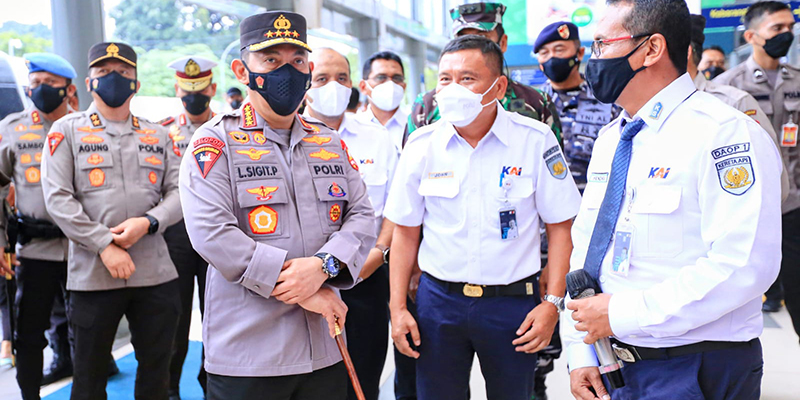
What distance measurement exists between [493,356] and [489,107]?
2.71ft

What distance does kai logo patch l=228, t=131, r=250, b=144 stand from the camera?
1.69 m

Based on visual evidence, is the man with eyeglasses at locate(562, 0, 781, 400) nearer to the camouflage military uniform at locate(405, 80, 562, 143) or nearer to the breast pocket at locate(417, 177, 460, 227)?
the breast pocket at locate(417, 177, 460, 227)

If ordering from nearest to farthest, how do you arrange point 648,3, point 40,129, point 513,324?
point 648,3 → point 513,324 → point 40,129

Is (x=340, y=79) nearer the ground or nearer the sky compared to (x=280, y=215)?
nearer the sky

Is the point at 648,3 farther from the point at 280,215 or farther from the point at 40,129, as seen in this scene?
the point at 40,129

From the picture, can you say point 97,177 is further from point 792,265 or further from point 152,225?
point 792,265

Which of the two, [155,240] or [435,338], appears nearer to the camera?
[435,338]

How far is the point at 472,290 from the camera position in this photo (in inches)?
78.4

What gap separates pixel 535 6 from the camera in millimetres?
7910

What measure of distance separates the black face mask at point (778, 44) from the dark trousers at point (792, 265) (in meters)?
0.99

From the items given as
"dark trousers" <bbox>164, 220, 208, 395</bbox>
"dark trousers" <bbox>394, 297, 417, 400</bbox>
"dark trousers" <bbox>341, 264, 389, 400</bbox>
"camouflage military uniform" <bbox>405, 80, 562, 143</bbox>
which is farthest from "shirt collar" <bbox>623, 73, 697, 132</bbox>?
"dark trousers" <bbox>164, 220, 208, 395</bbox>

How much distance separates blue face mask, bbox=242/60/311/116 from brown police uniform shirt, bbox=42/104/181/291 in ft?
3.92

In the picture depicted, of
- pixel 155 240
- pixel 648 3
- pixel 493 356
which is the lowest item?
pixel 493 356

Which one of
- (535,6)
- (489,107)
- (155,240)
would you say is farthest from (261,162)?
(535,6)
